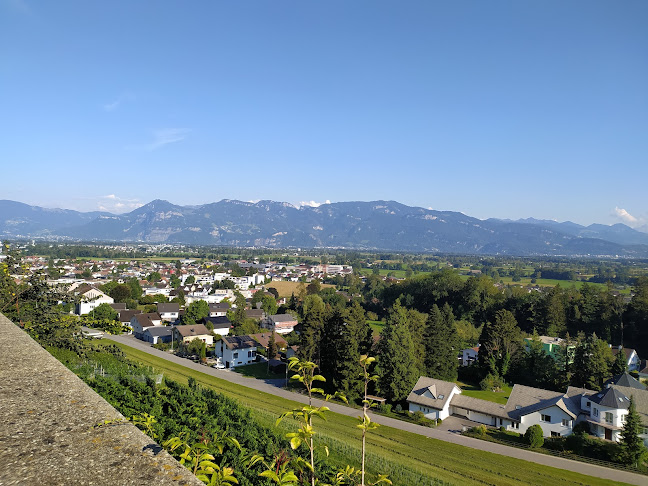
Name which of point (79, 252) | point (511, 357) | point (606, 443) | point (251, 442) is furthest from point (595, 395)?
point (79, 252)

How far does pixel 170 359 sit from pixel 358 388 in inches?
614

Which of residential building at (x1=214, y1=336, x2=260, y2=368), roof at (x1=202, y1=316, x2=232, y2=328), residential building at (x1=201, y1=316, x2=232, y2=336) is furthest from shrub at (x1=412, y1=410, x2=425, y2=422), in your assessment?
roof at (x1=202, y1=316, x2=232, y2=328)

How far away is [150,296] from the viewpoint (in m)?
60.4

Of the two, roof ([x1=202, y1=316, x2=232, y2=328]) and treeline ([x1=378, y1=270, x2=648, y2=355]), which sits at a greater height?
treeline ([x1=378, y1=270, x2=648, y2=355])

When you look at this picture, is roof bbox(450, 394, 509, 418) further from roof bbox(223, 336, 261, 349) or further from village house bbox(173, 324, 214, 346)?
village house bbox(173, 324, 214, 346)

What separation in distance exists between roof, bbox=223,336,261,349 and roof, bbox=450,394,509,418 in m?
17.6

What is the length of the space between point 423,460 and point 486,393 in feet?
49.4

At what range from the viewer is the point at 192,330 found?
4006 cm

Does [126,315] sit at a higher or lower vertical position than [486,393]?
higher

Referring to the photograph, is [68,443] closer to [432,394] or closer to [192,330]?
[432,394]

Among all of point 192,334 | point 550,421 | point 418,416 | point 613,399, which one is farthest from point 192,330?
point 613,399

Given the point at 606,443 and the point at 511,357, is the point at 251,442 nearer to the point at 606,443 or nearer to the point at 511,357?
the point at 606,443

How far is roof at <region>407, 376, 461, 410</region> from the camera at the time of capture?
78.1 ft

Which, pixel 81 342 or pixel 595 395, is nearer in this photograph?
pixel 81 342
